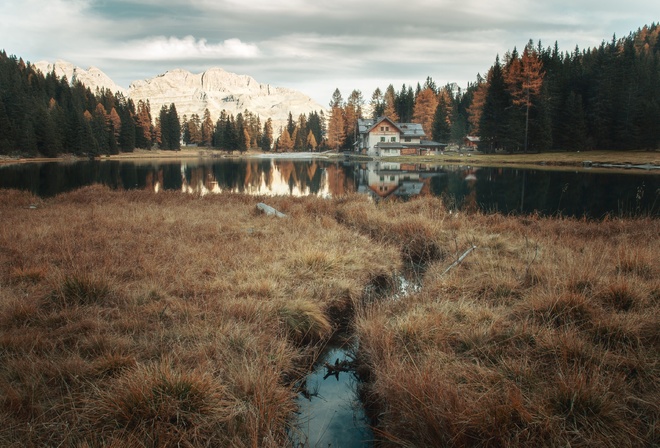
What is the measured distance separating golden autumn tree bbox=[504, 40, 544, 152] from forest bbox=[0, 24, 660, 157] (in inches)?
6.0

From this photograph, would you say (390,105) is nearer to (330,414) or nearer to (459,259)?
(459,259)

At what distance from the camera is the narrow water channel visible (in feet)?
13.3

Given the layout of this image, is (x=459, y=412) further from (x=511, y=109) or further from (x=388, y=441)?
(x=511, y=109)

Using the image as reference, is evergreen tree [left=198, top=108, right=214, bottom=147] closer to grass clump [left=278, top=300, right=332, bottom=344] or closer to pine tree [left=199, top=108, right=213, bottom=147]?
pine tree [left=199, top=108, right=213, bottom=147]

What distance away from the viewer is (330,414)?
447 cm

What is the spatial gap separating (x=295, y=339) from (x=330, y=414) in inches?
58.9

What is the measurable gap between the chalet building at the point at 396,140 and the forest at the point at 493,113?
7.92 m

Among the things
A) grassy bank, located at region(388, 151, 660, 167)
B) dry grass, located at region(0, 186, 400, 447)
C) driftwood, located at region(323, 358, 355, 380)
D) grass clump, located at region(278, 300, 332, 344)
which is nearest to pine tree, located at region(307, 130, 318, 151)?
grassy bank, located at region(388, 151, 660, 167)

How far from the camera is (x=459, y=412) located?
10.6ft

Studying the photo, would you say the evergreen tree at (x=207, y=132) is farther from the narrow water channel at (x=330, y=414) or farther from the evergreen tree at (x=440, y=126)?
the narrow water channel at (x=330, y=414)

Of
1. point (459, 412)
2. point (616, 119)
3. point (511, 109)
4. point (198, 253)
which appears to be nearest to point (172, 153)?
point (511, 109)

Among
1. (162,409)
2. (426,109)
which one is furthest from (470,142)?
(162,409)

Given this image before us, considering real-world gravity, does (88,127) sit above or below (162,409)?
above

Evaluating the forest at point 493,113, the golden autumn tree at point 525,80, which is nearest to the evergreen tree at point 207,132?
the forest at point 493,113
